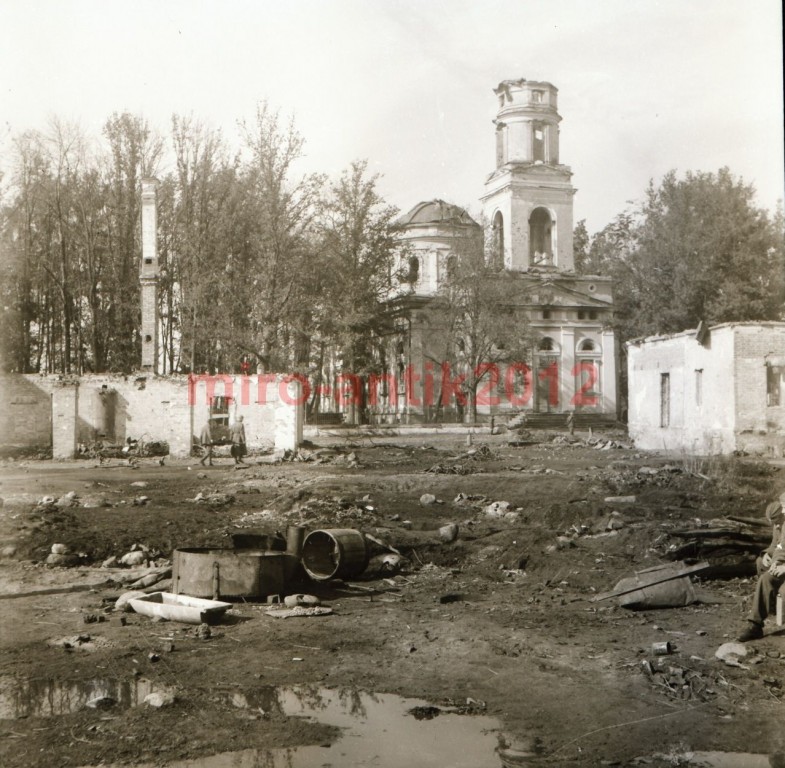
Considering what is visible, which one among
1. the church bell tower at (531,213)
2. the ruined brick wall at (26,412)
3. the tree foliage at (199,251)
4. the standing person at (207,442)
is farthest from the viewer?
the church bell tower at (531,213)

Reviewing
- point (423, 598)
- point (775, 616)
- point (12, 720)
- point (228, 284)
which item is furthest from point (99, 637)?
point (228, 284)

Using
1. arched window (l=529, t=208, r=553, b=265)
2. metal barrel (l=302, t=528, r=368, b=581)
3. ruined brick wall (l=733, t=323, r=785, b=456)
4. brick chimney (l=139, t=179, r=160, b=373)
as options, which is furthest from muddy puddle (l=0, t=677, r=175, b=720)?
arched window (l=529, t=208, r=553, b=265)

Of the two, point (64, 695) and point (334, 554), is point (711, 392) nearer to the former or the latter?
point (334, 554)

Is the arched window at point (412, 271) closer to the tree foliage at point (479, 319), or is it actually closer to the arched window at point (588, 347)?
the tree foliage at point (479, 319)

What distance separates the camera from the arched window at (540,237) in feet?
101

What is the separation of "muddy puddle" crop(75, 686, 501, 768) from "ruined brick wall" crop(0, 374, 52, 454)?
11.6 m

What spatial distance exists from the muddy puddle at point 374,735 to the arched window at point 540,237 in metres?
27.4

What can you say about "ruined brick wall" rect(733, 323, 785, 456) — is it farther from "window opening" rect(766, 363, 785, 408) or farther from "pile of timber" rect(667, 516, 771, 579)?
"pile of timber" rect(667, 516, 771, 579)

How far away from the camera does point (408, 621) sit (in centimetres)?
649

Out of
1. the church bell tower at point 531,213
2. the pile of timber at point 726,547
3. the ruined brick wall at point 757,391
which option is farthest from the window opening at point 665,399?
the pile of timber at point 726,547

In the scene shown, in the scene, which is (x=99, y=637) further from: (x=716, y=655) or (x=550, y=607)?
(x=716, y=655)

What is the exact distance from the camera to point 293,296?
1028cm

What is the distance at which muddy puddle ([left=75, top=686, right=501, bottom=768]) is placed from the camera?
4.26 meters

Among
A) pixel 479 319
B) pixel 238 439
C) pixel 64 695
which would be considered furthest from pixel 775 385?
pixel 479 319
